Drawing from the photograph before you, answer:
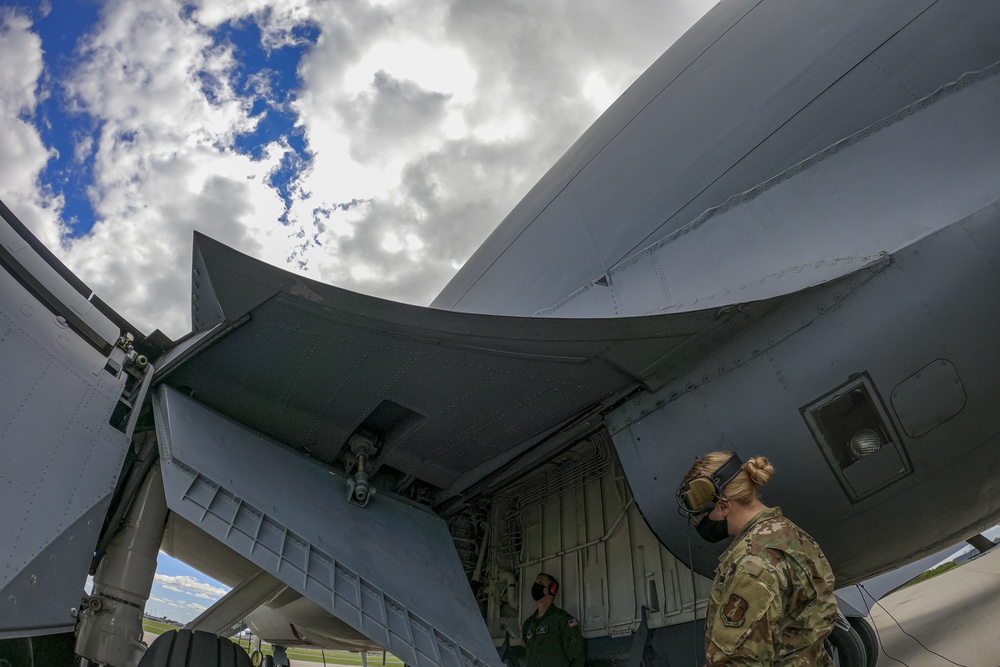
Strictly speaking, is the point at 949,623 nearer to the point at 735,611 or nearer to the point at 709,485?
the point at 709,485

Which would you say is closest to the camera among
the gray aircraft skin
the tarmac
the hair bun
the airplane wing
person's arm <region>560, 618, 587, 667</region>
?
the hair bun

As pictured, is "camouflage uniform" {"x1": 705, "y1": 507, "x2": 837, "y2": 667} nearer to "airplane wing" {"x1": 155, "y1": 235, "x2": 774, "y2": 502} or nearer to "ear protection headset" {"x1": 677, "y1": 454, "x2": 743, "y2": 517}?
"ear protection headset" {"x1": 677, "y1": 454, "x2": 743, "y2": 517}

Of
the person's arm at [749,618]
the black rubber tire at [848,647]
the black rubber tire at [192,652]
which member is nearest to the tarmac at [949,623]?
the black rubber tire at [848,647]

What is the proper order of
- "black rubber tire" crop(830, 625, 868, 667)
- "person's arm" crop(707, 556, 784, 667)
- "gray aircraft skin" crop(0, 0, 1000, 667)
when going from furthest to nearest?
"black rubber tire" crop(830, 625, 868, 667) < "gray aircraft skin" crop(0, 0, 1000, 667) < "person's arm" crop(707, 556, 784, 667)

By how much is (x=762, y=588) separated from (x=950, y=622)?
631cm

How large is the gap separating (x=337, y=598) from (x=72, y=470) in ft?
5.63

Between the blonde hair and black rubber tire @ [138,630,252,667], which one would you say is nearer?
the blonde hair

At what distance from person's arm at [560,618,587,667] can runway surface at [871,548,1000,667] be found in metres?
2.90

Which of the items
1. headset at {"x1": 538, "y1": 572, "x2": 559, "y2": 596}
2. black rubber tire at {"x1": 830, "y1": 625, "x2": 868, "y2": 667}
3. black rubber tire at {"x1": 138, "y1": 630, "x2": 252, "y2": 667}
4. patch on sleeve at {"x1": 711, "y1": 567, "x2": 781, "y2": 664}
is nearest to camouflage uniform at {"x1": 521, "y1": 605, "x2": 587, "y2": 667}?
headset at {"x1": 538, "y1": 572, "x2": 559, "y2": 596}

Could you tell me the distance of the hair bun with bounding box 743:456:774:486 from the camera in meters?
2.34

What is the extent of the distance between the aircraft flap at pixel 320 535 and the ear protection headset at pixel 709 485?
2071mm

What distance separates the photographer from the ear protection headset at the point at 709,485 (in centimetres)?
238

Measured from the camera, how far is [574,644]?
491cm

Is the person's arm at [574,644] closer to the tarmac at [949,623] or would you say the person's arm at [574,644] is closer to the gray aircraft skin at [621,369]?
the gray aircraft skin at [621,369]
